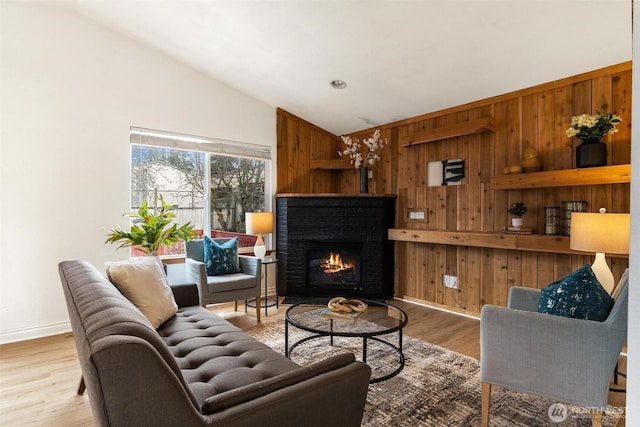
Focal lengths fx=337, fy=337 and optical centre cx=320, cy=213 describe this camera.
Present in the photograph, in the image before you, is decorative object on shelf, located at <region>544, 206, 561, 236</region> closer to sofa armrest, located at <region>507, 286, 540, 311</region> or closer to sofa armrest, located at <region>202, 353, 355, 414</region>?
sofa armrest, located at <region>507, 286, 540, 311</region>

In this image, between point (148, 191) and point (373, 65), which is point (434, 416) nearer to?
point (373, 65)

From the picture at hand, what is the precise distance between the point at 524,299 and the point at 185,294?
2392 millimetres

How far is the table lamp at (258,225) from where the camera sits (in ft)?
13.2

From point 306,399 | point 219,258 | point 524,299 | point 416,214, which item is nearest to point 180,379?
point 306,399

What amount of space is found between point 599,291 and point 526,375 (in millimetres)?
547

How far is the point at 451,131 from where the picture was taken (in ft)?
12.3

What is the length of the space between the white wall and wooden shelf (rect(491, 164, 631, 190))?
3650 mm

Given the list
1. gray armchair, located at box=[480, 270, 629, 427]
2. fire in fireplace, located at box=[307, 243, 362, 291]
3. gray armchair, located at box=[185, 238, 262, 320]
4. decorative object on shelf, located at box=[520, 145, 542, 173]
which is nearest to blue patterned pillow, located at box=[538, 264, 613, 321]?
gray armchair, located at box=[480, 270, 629, 427]

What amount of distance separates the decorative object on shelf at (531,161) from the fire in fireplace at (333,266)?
213 centimetres

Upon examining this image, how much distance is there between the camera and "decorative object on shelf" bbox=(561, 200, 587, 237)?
288 centimetres

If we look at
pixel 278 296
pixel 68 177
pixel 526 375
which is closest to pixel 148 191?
pixel 68 177

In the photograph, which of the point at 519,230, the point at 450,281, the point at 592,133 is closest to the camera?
the point at 592,133

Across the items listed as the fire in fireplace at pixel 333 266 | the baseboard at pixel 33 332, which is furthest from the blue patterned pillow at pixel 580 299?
the baseboard at pixel 33 332

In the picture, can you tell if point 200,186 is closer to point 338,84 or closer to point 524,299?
point 338,84
